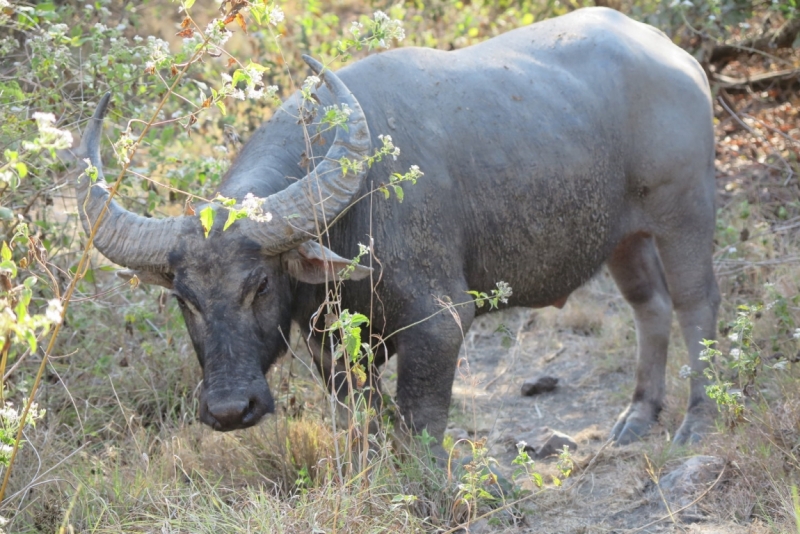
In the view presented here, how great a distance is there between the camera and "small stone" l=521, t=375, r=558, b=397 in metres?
6.21

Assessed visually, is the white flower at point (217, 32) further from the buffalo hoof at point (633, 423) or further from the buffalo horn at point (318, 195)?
the buffalo hoof at point (633, 423)

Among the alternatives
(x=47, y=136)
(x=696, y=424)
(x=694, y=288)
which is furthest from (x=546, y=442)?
(x=47, y=136)

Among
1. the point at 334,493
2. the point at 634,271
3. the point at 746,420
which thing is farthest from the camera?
the point at 634,271

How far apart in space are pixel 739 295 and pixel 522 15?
3500mm

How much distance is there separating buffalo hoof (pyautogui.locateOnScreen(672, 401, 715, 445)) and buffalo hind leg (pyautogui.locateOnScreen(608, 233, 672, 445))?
0.30 m

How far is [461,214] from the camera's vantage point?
4664 mm

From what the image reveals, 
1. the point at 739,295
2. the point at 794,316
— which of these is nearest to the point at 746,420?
the point at 794,316

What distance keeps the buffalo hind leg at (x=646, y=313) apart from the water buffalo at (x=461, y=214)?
0.04 feet

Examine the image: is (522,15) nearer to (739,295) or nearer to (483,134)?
(739,295)

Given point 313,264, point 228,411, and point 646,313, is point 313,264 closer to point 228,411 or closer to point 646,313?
point 228,411

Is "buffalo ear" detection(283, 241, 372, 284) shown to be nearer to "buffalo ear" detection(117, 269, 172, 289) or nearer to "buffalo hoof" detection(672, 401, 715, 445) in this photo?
"buffalo ear" detection(117, 269, 172, 289)

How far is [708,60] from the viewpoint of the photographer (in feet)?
27.7

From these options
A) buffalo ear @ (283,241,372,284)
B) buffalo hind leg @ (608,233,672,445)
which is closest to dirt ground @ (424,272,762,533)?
buffalo hind leg @ (608,233,672,445)

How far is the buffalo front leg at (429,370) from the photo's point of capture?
439 cm
